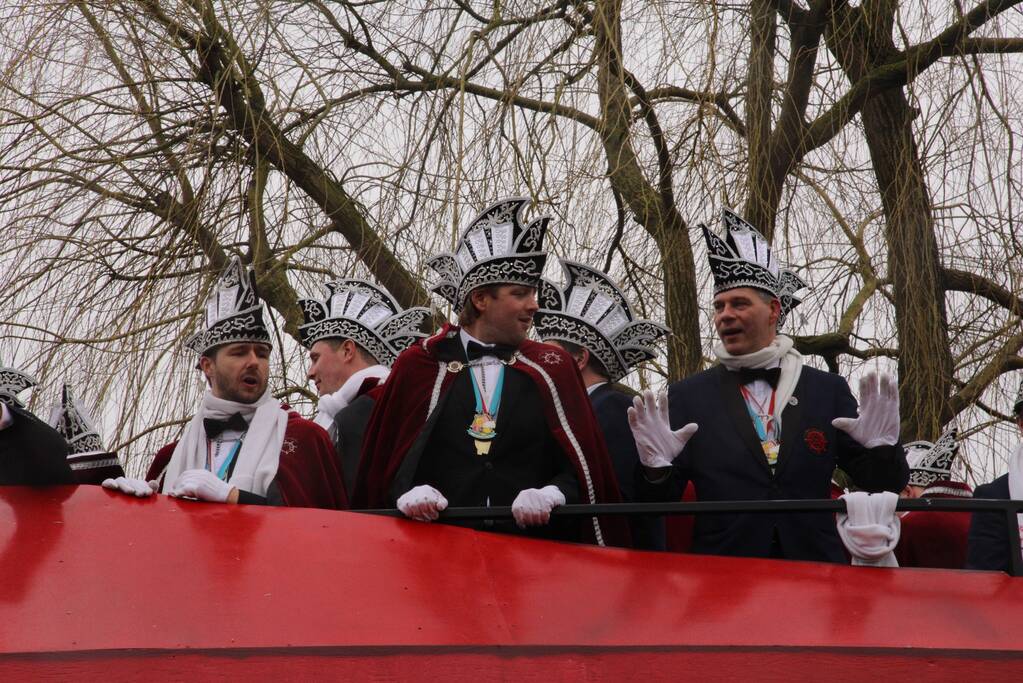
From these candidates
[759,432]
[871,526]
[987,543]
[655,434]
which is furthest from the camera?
[987,543]

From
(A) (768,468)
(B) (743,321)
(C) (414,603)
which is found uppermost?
(B) (743,321)

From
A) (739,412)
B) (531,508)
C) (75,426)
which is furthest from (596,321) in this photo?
(531,508)

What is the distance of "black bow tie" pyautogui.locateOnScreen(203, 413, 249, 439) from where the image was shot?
5.34 m

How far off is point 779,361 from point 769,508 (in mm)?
1366

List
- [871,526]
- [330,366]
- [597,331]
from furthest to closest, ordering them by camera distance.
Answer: [330,366], [597,331], [871,526]

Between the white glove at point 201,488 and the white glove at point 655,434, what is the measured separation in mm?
1213

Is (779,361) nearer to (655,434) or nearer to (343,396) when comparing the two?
(655,434)

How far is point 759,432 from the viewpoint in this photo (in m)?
5.06

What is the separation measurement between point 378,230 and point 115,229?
120 centimetres

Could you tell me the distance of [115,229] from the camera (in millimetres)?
7082

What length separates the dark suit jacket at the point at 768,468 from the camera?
16.0 feet

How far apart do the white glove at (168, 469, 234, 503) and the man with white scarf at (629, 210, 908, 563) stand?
3.99ft

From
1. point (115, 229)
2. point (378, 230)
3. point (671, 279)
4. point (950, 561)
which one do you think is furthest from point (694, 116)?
point (115, 229)

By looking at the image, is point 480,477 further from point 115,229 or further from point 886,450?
point 115,229
